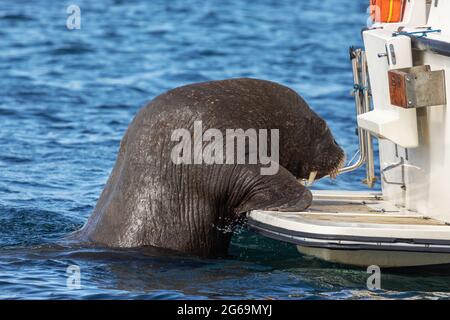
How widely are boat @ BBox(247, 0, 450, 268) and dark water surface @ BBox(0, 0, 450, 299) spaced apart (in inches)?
10.8

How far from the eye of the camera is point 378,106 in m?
8.65

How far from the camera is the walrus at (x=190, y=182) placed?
8109 mm

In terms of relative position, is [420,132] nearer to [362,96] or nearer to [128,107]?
[362,96]

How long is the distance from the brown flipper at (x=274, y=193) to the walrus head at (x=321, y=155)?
0.61 metres

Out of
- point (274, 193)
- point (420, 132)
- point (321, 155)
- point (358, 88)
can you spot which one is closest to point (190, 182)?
point (274, 193)

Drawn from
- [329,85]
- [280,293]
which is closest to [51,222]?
[280,293]

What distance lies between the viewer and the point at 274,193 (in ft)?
26.6

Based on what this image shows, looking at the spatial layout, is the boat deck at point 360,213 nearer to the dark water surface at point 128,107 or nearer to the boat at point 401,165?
the boat at point 401,165

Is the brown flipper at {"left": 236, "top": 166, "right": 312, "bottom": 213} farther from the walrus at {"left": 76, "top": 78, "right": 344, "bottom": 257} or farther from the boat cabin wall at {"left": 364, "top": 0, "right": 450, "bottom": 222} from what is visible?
the boat cabin wall at {"left": 364, "top": 0, "right": 450, "bottom": 222}

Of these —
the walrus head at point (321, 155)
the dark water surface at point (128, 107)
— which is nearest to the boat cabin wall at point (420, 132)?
the walrus head at point (321, 155)

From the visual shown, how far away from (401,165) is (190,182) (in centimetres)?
173
